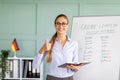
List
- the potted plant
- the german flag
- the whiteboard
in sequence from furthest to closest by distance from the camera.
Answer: the german flag, the potted plant, the whiteboard

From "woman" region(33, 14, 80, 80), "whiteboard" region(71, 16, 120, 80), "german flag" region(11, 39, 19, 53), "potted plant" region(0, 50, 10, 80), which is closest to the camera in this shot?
"woman" region(33, 14, 80, 80)

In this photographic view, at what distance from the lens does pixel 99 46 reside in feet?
11.0

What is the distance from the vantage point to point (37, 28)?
4.16 meters

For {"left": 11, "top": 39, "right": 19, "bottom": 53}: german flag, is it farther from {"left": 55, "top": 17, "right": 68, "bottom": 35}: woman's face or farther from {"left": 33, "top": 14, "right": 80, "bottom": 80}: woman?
{"left": 55, "top": 17, "right": 68, "bottom": 35}: woman's face

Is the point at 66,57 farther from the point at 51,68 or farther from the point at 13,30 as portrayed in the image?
the point at 13,30

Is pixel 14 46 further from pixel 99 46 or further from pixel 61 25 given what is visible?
pixel 61 25

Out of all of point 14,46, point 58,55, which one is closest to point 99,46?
point 58,55

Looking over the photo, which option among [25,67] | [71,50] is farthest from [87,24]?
[25,67]

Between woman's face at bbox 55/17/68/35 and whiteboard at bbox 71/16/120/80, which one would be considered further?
whiteboard at bbox 71/16/120/80

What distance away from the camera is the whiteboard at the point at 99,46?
3293mm

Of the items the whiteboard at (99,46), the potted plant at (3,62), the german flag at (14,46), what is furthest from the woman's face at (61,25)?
the german flag at (14,46)

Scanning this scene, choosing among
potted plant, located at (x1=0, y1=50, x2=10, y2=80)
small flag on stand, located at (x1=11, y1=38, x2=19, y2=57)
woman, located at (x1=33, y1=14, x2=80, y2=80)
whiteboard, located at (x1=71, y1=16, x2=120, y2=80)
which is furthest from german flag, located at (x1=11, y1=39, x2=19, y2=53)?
woman, located at (x1=33, y1=14, x2=80, y2=80)

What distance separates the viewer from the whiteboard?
329cm

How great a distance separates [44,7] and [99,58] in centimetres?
135
